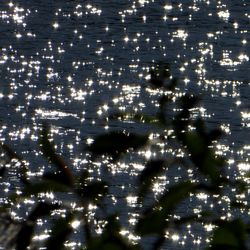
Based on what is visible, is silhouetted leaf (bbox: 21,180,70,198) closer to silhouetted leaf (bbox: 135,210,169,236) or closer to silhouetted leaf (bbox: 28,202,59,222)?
silhouetted leaf (bbox: 28,202,59,222)

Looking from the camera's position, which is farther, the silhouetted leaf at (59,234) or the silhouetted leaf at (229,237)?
the silhouetted leaf at (59,234)

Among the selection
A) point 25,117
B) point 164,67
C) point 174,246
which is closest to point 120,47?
point 25,117

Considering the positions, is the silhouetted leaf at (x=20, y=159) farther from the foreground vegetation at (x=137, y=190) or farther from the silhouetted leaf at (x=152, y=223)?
the silhouetted leaf at (x=152, y=223)

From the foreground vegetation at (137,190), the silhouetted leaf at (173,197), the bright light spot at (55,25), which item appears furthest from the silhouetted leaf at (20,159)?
the bright light spot at (55,25)

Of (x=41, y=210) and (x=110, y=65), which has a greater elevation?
(x=110, y=65)

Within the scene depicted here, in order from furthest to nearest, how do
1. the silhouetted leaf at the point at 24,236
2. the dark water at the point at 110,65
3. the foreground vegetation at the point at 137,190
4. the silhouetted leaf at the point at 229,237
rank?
the dark water at the point at 110,65 → the silhouetted leaf at the point at 24,236 → the foreground vegetation at the point at 137,190 → the silhouetted leaf at the point at 229,237

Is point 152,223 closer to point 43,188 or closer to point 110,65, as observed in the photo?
point 43,188

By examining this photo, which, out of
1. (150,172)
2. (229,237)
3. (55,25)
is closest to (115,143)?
(150,172)
